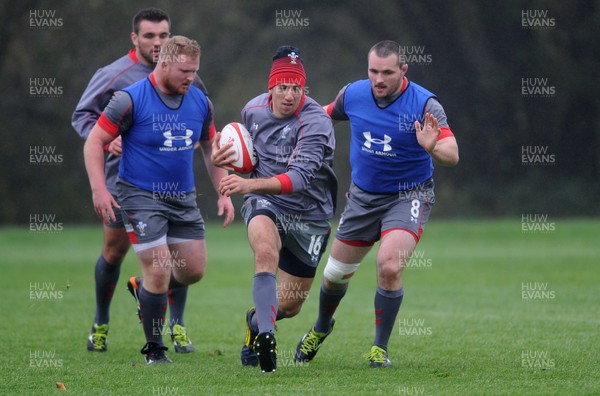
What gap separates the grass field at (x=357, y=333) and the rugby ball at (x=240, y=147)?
1.34 metres

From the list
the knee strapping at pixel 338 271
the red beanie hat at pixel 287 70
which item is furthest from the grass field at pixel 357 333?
the red beanie hat at pixel 287 70

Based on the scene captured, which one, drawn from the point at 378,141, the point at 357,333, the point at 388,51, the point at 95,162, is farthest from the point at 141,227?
the point at 357,333

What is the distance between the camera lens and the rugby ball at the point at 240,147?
6367 millimetres

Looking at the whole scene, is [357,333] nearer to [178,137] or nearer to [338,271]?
[338,271]

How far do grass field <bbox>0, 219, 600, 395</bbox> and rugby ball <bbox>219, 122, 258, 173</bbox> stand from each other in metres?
1.34

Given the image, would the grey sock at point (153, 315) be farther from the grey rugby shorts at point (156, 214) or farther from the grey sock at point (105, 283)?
the grey sock at point (105, 283)

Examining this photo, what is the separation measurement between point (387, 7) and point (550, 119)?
5.38 meters

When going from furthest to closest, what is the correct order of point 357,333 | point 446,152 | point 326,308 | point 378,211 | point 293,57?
point 357,333 < point 326,308 < point 378,211 < point 293,57 < point 446,152

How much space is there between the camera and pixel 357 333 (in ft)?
27.8

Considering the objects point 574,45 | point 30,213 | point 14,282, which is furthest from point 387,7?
point 14,282

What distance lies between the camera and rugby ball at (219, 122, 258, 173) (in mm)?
6367

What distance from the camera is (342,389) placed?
543 centimetres

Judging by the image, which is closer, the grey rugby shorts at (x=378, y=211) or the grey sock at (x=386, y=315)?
the grey sock at (x=386, y=315)

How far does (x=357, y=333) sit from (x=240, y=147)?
274 centimetres
